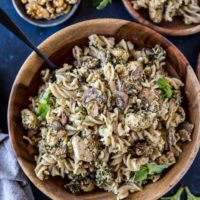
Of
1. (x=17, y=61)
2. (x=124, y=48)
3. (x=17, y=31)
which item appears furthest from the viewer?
(x=17, y=61)

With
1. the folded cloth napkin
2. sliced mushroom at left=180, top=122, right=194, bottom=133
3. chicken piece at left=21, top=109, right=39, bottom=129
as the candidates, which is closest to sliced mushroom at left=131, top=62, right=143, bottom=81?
sliced mushroom at left=180, top=122, right=194, bottom=133

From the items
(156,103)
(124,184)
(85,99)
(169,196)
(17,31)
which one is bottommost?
(169,196)

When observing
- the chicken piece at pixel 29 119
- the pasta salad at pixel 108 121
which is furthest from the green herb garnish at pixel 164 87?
the chicken piece at pixel 29 119

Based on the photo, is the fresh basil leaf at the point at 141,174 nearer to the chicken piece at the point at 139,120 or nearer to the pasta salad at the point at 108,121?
the pasta salad at the point at 108,121

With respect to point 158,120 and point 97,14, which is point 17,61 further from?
point 158,120

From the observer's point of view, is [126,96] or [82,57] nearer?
[126,96]

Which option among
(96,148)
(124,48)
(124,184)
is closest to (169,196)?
(124,184)

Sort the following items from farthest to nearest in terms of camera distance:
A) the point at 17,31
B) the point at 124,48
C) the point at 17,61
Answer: the point at 17,61 < the point at 124,48 < the point at 17,31
